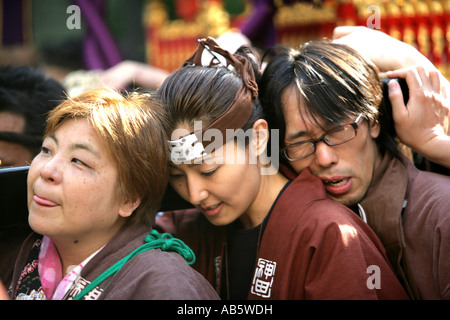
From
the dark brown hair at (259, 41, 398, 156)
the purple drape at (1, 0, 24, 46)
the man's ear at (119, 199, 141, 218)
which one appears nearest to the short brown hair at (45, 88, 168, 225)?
the man's ear at (119, 199, 141, 218)

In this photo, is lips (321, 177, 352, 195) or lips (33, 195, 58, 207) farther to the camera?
lips (321, 177, 352, 195)

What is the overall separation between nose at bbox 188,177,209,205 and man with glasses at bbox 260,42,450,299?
41cm

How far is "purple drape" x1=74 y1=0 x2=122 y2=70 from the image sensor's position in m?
5.39

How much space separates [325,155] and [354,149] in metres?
0.14

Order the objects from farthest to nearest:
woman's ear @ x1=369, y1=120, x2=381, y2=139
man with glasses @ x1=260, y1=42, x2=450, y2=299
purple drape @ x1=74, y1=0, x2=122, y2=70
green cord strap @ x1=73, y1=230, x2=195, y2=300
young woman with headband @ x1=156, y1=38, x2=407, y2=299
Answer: purple drape @ x1=74, y1=0, x2=122, y2=70 → woman's ear @ x1=369, y1=120, x2=381, y2=139 → man with glasses @ x1=260, y1=42, x2=450, y2=299 → young woman with headband @ x1=156, y1=38, x2=407, y2=299 → green cord strap @ x1=73, y1=230, x2=195, y2=300

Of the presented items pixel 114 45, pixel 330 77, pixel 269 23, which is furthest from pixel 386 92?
pixel 114 45

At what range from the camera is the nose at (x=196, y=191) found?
185cm

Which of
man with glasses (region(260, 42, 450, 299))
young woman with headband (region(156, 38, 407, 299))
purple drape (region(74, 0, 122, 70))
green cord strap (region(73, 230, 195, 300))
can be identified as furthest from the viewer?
purple drape (region(74, 0, 122, 70))

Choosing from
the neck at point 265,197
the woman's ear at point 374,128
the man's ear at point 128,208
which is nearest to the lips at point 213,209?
the neck at point 265,197

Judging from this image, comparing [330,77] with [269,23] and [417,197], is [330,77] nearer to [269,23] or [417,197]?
[417,197]

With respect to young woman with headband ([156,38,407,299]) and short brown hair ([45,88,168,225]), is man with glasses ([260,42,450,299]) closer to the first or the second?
young woman with headband ([156,38,407,299])

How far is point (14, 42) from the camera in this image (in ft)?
→ 18.2

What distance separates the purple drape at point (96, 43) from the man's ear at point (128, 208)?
12.9 ft

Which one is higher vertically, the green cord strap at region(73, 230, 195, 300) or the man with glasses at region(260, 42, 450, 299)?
the man with glasses at region(260, 42, 450, 299)
